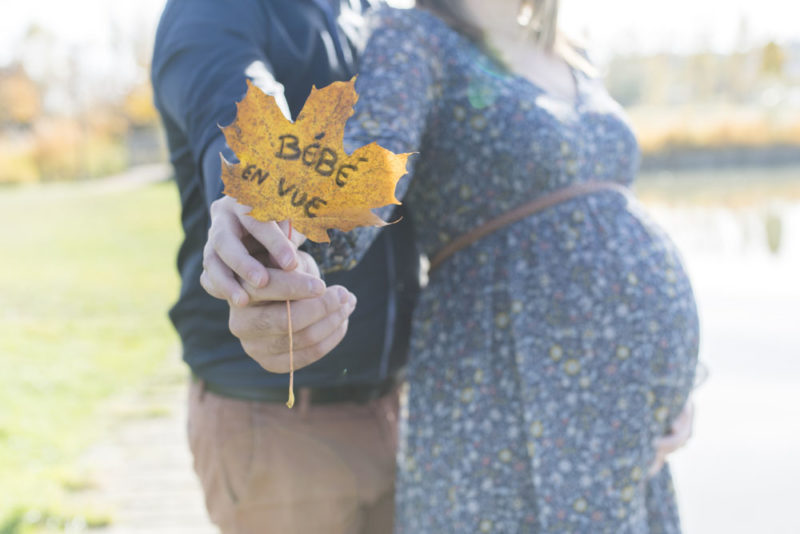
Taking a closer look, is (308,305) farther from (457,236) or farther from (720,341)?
(720,341)

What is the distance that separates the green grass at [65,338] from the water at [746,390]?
254cm

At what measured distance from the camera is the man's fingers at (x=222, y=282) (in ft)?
2.68

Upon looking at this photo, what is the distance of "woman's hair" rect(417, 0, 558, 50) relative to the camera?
1.44 m

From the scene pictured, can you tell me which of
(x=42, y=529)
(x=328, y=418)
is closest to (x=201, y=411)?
(x=328, y=418)

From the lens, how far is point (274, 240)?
82 centimetres

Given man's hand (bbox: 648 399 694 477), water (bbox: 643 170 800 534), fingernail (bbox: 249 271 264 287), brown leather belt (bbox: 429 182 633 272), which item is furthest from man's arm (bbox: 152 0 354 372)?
water (bbox: 643 170 800 534)

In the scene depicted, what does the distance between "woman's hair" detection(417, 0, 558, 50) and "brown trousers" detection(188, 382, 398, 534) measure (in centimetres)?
72

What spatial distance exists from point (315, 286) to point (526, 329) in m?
0.64

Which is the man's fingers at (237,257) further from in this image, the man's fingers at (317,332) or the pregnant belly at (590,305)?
the pregnant belly at (590,305)

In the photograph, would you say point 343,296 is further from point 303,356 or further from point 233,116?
point 233,116

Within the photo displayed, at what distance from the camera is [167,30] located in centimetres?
125

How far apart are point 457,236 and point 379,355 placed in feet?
0.85

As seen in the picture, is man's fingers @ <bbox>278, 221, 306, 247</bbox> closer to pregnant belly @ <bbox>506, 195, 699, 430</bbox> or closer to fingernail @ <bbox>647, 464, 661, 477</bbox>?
pregnant belly @ <bbox>506, 195, 699, 430</bbox>

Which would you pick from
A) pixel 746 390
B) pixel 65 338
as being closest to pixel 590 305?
pixel 746 390
